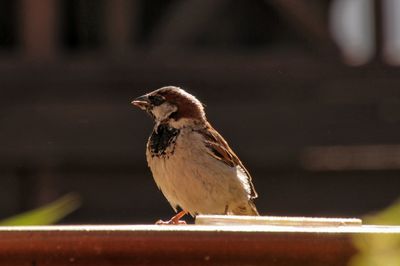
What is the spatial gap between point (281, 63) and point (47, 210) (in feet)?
26.6

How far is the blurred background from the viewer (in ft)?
34.1

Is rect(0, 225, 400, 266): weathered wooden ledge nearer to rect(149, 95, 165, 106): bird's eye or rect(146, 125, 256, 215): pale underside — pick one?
rect(146, 125, 256, 215): pale underside

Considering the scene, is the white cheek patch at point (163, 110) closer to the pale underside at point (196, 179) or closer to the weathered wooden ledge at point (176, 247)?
the pale underside at point (196, 179)

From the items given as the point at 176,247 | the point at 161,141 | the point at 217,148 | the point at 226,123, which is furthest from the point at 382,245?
the point at 226,123

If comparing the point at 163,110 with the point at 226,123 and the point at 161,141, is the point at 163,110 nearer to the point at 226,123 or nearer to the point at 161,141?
the point at 161,141

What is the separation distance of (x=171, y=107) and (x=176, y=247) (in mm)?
3690

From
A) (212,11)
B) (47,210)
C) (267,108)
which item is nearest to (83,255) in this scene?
(47,210)

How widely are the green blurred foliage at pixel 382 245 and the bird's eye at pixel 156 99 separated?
3.89 m

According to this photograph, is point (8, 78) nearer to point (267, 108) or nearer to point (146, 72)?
point (146, 72)

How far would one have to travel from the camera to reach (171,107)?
18.9 ft

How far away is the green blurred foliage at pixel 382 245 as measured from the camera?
1614 millimetres

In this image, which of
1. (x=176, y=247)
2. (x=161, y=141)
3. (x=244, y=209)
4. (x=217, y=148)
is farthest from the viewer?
(x=244, y=209)

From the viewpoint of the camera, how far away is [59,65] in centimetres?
1059

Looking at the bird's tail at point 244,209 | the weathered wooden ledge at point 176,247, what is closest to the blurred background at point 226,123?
the bird's tail at point 244,209
